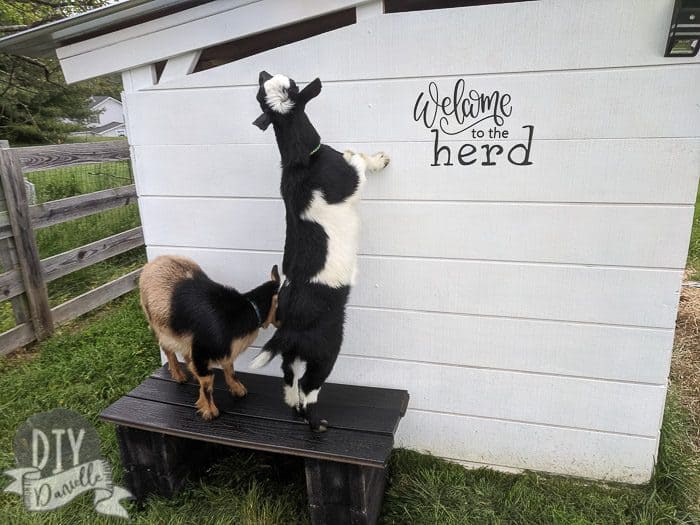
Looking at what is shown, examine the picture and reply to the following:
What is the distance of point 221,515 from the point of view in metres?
2.46

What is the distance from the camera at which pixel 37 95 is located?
10.5 metres

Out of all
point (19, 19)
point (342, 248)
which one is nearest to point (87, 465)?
point (342, 248)

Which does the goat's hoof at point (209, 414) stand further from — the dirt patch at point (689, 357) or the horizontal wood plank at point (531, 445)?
the dirt patch at point (689, 357)

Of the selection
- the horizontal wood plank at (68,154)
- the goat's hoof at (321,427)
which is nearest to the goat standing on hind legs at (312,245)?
the goat's hoof at (321,427)

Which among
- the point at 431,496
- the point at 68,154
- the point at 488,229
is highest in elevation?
the point at 68,154

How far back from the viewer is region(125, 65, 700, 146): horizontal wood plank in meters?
2.11

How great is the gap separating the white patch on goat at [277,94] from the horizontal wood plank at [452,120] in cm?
61

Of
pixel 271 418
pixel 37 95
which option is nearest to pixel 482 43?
pixel 271 418

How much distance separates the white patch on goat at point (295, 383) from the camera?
2182 mm

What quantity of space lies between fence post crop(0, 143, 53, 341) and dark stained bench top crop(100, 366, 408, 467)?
7.28 ft

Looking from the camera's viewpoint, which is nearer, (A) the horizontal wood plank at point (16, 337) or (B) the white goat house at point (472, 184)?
(B) the white goat house at point (472, 184)

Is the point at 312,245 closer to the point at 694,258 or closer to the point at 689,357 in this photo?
the point at 689,357

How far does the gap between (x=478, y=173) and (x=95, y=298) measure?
4.28 metres

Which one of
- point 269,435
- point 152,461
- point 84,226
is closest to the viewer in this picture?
point 269,435
